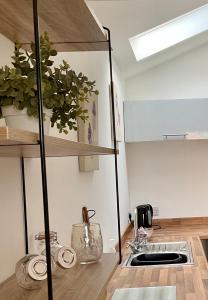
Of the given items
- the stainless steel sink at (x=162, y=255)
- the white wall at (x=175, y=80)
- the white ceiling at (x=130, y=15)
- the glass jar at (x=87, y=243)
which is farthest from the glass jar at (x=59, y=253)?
the white wall at (x=175, y=80)

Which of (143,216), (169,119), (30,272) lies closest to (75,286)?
(30,272)

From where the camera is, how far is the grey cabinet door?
467 centimetres

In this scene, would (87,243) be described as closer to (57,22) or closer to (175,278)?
(57,22)

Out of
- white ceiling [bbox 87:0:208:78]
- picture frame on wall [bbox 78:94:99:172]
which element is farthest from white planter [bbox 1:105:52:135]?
white ceiling [bbox 87:0:208:78]

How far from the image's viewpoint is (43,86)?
118cm

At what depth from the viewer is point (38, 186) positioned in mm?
1691

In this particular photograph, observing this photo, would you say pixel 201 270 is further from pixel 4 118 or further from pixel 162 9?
pixel 4 118

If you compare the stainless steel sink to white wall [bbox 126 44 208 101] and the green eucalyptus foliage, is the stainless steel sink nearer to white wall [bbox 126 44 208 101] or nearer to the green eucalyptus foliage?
white wall [bbox 126 44 208 101]

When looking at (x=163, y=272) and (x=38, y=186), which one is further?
(x=163, y=272)

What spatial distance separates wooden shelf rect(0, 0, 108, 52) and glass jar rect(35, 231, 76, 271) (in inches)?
25.9

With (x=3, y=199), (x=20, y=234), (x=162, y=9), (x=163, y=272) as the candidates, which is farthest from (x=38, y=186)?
(x=162, y=9)

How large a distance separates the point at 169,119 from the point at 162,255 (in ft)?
5.51

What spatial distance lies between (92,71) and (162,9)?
0.65 meters

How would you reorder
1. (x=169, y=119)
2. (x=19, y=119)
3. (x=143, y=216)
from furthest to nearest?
(x=169, y=119), (x=143, y=216), (x=19, y=119)
